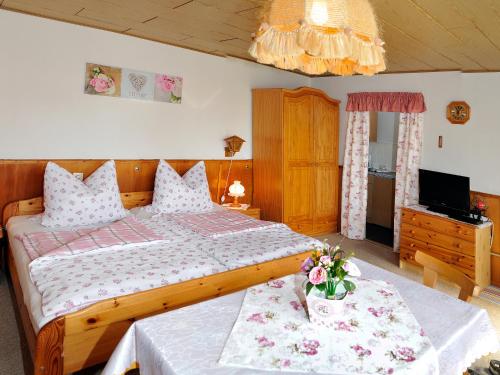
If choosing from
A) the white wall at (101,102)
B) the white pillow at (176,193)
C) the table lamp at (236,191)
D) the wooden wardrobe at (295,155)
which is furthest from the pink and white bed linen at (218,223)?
the wooden wardrobe at (295,155)

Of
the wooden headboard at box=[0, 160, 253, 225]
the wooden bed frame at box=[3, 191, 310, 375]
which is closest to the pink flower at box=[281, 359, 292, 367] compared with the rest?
the wooden bed frame at box=[3, 191, 310, 375]

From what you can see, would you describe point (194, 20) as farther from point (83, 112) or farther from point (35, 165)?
point (35, 165)

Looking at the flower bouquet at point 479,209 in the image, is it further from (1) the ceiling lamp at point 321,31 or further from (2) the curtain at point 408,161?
(1) the ceiling lamp at point 321,31

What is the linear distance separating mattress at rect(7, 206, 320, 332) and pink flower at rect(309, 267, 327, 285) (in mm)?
1056

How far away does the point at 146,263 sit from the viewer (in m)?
2.38

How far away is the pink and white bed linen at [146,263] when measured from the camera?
6.48 feet

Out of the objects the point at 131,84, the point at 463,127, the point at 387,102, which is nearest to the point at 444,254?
the point at 463,127

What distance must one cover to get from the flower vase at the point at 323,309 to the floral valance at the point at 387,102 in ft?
11.3

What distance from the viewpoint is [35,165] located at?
11.3 feet

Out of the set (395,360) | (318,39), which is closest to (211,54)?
(318,39)

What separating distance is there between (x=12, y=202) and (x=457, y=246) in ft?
13.8

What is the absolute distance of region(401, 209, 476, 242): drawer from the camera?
3.52 meters

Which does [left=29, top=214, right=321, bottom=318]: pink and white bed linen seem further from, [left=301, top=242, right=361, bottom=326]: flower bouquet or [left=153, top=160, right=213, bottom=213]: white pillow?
[left=301, top=242, right=361, bottom=326]: flower bouquet

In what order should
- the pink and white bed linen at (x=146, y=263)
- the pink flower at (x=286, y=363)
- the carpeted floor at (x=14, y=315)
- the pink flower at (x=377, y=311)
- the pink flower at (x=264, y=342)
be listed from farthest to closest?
1. the carpeted floor at (x=14, y=315)
2. the pink and white bed linen at (x=146, y=263)
3. the pink flower at (x=377, y=311)
4. the pink flower at (x=264, y=342)
5. the pink flower at (x=286, y=363)
